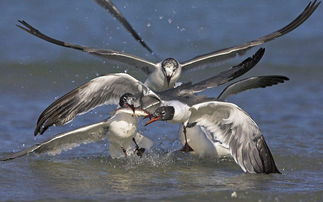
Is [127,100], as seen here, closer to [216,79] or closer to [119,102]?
[119,102]

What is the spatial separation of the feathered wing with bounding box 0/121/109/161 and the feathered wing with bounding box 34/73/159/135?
0.13 m

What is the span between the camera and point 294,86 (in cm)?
1228

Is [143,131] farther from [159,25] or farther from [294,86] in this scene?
[159,25]

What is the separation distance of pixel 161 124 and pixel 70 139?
2.03 m

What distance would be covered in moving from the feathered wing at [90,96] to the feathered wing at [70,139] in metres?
0.13

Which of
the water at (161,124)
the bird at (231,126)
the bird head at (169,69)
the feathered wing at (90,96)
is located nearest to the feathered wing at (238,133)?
the bird at (231,126)

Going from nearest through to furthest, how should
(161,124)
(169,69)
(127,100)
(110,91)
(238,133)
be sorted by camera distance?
(238,133)
(127,100)
(110,91)
(169,69)
(161,124)

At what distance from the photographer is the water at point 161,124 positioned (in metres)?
7.31

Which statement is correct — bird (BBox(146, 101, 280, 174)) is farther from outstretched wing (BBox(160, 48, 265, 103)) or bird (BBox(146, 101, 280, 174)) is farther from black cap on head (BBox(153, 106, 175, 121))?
outstretched wing (BBox(160, 48, 265, 103))

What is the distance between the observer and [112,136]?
8281mm

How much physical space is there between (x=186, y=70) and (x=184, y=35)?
5.16 m

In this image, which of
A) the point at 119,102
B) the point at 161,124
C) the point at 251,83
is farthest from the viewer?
the point at 161,124

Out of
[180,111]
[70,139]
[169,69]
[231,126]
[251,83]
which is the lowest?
[70,139]

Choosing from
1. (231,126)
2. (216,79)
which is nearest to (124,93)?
(216,79)
